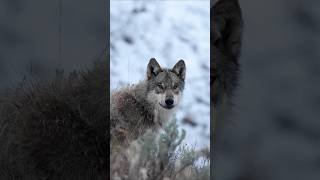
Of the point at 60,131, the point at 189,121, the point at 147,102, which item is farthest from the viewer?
the point at 60,131

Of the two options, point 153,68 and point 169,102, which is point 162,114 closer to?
point 169,102

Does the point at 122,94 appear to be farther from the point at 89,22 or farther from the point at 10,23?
the point at 10,23

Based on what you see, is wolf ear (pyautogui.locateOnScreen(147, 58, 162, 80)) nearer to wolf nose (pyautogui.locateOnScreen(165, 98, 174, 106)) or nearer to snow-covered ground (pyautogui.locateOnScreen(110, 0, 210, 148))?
snow-covered ground (pyautogui.locateOnScreen(110, 0, 210, 148))

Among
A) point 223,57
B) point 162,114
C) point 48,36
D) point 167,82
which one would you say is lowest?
point 162,114

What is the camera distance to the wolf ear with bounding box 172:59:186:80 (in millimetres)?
3863

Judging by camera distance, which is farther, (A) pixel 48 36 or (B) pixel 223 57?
(A) pixel 48 36

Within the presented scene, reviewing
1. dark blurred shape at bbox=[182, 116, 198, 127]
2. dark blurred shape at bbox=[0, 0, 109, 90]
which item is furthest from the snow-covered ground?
dark blurred shape at bbox=[0, 0, 109, 90]

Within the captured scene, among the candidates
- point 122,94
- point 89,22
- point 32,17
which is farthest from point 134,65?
point 32,17

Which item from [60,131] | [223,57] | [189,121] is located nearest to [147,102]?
[189,121]

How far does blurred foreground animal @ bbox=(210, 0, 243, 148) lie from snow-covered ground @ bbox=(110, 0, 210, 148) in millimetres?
89

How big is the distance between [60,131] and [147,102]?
2.29 feet

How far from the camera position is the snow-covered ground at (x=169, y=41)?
12.6ft

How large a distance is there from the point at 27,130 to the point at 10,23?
74 centimetres

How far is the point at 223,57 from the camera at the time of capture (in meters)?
3.95
